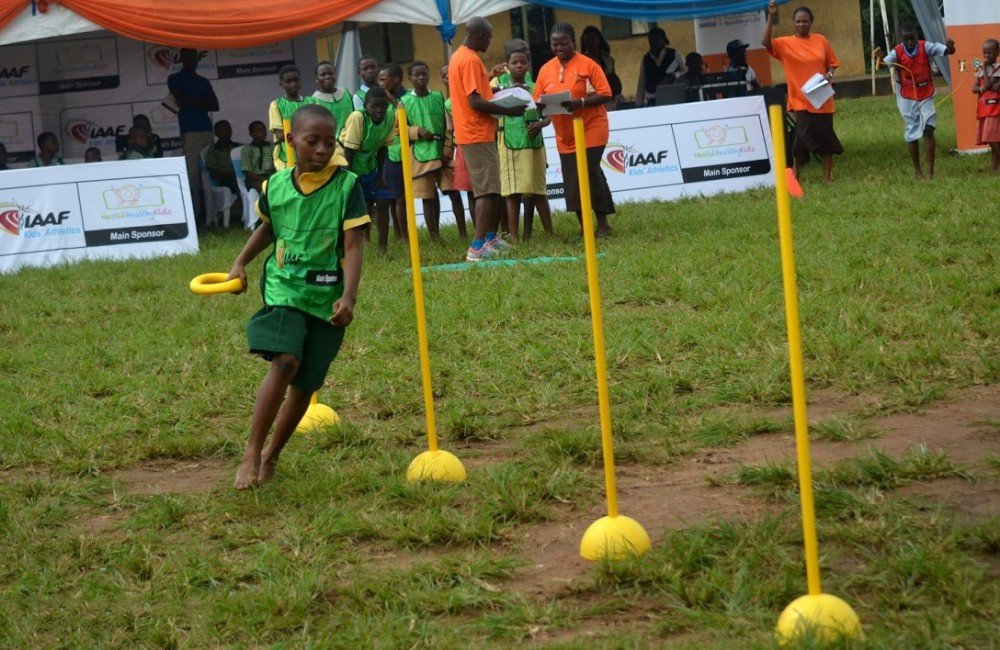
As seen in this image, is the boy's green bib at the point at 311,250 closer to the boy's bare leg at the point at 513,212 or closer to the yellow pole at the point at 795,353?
the yellow pole at the point at 795,353

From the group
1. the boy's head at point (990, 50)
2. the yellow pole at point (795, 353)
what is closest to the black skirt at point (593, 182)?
the boy's head at point (990, 50)

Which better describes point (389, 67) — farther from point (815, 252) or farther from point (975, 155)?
point (975, 155)

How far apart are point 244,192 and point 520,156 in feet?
19.3

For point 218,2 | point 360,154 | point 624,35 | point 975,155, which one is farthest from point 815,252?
point 624,35

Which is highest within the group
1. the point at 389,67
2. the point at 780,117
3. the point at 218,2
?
the point at 218,2

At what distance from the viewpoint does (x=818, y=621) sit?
3398 millimetres

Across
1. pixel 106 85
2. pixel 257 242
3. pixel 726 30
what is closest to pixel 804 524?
pixel 257 242

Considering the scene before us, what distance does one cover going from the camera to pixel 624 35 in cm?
2944

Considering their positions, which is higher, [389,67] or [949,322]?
[389,67]

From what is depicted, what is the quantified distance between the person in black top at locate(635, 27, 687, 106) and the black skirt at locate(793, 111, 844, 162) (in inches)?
162

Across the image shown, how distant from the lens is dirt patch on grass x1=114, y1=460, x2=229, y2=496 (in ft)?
18.2

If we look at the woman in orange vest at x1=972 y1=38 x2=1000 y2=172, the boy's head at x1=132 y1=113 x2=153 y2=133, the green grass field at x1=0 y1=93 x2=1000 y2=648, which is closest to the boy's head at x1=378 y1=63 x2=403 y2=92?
the green grass field at x1=0 y1=93 x2=1000 y2=648

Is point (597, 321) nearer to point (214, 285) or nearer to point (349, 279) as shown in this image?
point (349, 279)

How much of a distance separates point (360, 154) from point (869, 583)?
828 centimetres
